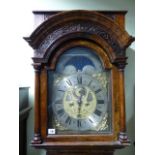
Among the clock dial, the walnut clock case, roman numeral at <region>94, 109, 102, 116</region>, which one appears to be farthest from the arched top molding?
roman numeral at <region>94, 109, 102, 116</region>

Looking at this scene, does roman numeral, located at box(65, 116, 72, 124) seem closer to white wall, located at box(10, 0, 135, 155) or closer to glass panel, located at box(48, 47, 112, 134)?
glass panel, located at box(48, 47, 112, 134)

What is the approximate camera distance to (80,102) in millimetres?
1239

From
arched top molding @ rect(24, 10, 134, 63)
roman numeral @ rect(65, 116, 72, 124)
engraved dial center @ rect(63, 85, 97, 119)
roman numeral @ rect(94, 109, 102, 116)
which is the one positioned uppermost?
arched top molding @ rect(24, 10, 134, 63)

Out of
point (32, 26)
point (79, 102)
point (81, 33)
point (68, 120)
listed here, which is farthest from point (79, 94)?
point (32, 26)

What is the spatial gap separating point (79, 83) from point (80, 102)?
0.11 meters

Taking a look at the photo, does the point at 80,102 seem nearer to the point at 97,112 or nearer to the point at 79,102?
the point at 79,102

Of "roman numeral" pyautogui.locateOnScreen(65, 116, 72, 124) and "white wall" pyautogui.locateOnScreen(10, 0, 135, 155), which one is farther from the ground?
"white wall" pyautogui.locateOnScreen(10, 0, 135, 155)

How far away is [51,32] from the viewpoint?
1.22 meters

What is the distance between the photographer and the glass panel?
4.02 ft

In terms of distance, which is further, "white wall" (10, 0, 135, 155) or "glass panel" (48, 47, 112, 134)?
"white wall" (10, 0, 135, 155)
